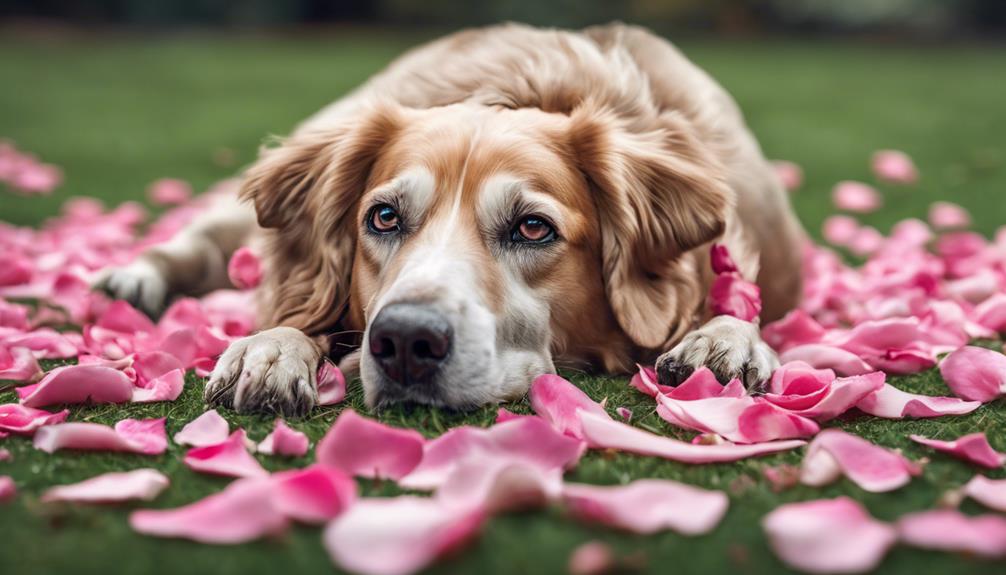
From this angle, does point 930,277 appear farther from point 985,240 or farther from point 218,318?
point 218,318

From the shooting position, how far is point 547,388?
2598 millimetres

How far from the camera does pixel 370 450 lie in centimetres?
208

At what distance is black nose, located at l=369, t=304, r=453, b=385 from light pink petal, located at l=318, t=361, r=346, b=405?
0.90ft

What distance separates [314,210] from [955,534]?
2.29m

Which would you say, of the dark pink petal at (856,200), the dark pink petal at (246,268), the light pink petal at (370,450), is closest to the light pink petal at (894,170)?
the dark pink petal at (856,200)

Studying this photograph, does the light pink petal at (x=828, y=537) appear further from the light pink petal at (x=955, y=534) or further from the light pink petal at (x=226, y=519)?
the light pink petal at (x=226, y=519)

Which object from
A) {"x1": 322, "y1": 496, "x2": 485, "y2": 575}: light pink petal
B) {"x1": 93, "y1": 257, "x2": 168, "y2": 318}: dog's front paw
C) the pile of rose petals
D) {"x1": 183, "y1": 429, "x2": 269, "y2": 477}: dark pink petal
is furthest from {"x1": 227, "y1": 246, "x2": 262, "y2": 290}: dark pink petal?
{"x1": 322, "y1": 496, "x2": 485, "y2": 575}: light pink petal

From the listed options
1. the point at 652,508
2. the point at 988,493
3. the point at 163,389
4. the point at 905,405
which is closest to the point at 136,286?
the point at 163,389

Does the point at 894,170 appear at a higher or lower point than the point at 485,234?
lower

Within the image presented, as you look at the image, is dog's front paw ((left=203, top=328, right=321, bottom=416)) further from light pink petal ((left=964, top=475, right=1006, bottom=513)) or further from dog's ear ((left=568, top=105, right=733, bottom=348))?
light pink petal ((left=964, top=475, right=1006, bottom=513))

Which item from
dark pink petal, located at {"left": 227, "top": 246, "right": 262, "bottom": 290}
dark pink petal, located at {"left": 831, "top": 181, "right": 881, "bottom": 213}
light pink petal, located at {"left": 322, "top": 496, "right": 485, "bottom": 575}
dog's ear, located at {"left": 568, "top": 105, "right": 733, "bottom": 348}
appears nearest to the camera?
light pink petal, located at {"left": 322, "top": 496, "right": 485, "bottom": 575}

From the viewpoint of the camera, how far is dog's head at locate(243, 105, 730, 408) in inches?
102

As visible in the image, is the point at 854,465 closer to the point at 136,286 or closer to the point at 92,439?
the point at 92,439

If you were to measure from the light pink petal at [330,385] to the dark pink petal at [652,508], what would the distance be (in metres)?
1.05
